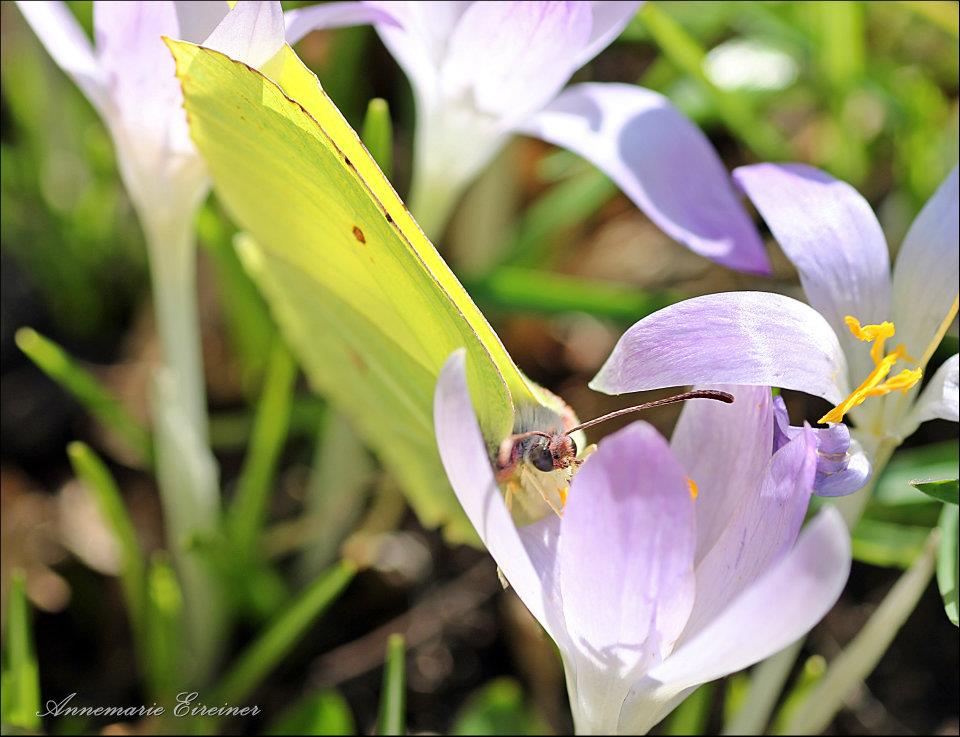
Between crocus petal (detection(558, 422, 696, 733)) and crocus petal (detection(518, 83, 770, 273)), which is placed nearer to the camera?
crocus petal (detection(558, 422, 696, 733))

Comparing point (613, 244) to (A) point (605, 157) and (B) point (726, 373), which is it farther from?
(B) point (726, 373)

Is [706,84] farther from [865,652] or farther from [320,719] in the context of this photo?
[320,719]

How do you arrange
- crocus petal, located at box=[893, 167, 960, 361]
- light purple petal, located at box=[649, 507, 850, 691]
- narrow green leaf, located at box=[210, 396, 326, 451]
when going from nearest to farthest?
light purple petal, located at box=[649, 507, 850, 691] < crocus petal, located at box=[893, 167, 960, 361] < narrow green leaf, located at box=[210, 396, 326, 451]

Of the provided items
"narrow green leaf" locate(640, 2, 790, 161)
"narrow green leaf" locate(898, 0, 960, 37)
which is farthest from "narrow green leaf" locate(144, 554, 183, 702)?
"narrow green leaf" locate(898, 0, 960, 37)

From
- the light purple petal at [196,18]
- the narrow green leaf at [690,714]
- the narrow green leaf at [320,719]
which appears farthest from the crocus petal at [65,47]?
the narrow green leaf at [690,714]

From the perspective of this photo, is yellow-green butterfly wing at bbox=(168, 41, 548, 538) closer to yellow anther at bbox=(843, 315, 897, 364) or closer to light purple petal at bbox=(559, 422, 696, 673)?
light purple petal at bbox=(559, 422, 696, 673)

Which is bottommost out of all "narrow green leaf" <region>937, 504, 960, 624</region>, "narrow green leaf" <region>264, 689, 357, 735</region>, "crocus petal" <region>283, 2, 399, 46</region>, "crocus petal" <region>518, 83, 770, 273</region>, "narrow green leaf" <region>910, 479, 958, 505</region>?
"narrow green leaf" <region>937, 504, 960, 624</region>

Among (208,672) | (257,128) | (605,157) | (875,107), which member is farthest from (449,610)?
(875,107)
